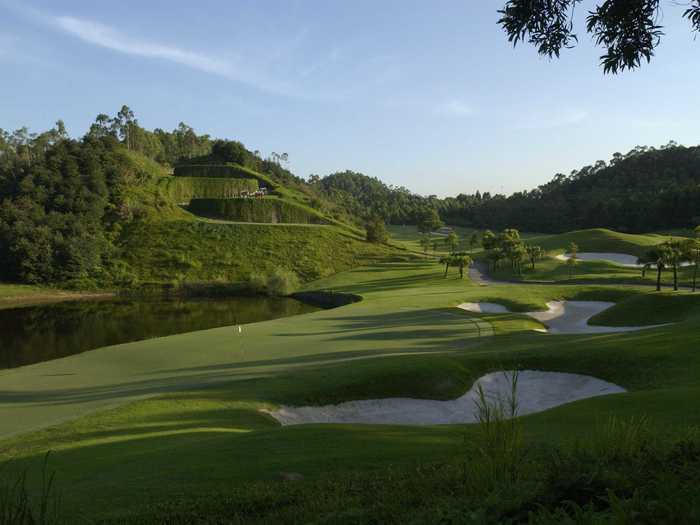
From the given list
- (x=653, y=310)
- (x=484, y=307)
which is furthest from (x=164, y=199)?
(x=653, y=310)

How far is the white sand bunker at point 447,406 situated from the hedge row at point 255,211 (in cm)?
11579

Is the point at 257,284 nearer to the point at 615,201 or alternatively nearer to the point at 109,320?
the point at 109,320

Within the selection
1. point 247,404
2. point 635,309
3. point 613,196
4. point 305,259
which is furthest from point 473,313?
point 613,196

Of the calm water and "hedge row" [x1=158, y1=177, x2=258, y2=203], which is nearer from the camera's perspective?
the calm water

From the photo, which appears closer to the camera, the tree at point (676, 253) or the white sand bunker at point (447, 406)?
the white sand bunker at point (447, 406)

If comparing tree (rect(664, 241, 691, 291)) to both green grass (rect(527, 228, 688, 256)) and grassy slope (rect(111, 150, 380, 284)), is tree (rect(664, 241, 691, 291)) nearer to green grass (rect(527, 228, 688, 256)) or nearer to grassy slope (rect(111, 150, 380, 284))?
green grass (rect(527, 228, 688, 256))

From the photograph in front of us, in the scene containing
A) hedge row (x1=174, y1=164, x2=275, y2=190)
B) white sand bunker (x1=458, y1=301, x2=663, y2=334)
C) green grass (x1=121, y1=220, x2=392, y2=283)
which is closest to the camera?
white sand bunker (x1=458, y1=301, x2=663, y2=334)

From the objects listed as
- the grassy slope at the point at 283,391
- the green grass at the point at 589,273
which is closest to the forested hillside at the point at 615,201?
the green grass at the point at 589,273

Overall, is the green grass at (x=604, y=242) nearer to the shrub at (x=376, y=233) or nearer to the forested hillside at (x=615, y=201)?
the forested hillside at (x=615, y=201)

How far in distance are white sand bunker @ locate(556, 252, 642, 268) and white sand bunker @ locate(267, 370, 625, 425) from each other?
66849 mm

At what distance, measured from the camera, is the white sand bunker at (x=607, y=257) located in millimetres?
81900

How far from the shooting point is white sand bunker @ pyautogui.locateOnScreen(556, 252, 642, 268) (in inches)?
3224

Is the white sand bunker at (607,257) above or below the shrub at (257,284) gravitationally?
above

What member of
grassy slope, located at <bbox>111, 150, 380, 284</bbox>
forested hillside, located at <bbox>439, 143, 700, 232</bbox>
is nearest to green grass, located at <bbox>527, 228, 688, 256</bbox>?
forested hillside, located at <bbox>439, 143, 700, 232</bbox>
